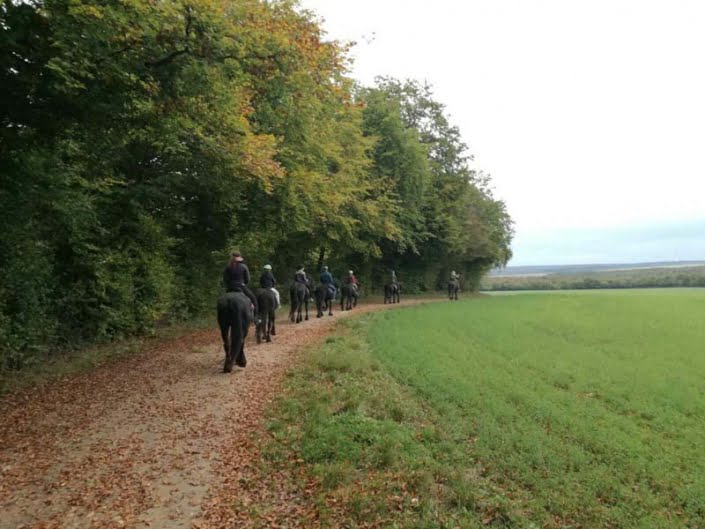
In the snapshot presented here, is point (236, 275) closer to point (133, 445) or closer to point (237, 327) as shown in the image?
point (237, 327)

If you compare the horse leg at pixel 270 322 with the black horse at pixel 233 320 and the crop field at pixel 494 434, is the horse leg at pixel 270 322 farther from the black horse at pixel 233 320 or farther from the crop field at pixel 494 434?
the black horse at pixel 233 320

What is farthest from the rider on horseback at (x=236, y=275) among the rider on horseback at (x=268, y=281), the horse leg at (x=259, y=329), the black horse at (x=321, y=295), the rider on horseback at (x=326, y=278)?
the rider on horseback at (x=326, y=278)

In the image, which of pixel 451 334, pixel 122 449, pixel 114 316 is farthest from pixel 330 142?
pixel 122 449

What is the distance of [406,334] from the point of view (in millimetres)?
16141

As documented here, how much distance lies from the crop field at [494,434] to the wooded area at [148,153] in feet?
19.0

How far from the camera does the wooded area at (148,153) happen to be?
7160 mm

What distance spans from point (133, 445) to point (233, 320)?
3.63 metres

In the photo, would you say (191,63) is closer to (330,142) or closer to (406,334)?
(406,334)

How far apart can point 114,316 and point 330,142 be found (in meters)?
11.2

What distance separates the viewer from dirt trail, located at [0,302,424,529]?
5.08 m

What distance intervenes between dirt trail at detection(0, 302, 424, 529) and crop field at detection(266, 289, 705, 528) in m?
0.86

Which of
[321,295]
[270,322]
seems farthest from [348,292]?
[270,322]

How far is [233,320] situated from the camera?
9.95 metres

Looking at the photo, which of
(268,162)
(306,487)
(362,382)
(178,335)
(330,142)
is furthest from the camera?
(330,142)
